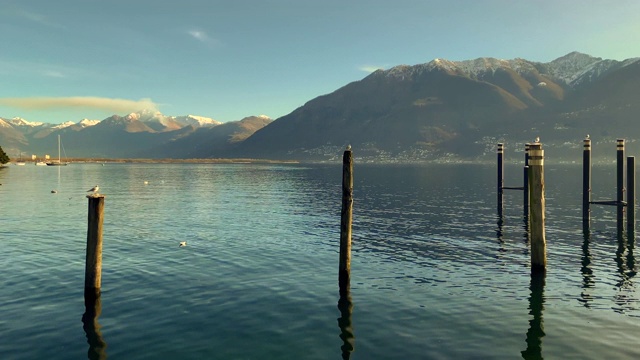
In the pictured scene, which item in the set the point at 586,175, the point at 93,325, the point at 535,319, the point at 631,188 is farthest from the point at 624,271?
the point at 93,325

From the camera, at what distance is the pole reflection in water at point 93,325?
14891 mm

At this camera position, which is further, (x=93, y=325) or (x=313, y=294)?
(x=313, y=294)

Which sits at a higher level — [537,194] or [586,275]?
[537,194]

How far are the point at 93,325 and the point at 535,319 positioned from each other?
16.6m

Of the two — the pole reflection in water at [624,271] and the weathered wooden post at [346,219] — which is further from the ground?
the weathered wooden post at [346,219]

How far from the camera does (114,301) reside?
1991cm

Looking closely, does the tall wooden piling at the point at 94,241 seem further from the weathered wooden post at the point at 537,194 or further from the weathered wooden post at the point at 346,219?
the weathered wooden post at the point at 537,194

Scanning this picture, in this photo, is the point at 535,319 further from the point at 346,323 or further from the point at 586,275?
the point at 586,275

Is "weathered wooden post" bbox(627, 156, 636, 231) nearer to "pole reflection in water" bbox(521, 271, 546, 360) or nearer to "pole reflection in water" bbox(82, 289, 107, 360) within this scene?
"pole reflection in water" bbox(521, 271, 546, 360)

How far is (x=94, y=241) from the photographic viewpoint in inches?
746

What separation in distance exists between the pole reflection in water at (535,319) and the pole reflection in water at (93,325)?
13.5 m

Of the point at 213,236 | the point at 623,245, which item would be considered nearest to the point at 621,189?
the point at 623,245

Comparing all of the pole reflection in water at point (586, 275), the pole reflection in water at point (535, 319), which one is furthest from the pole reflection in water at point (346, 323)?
the pole reflection in water at point (586, 275)

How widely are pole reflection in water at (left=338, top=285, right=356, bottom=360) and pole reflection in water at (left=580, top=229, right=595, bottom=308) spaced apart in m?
10.1
